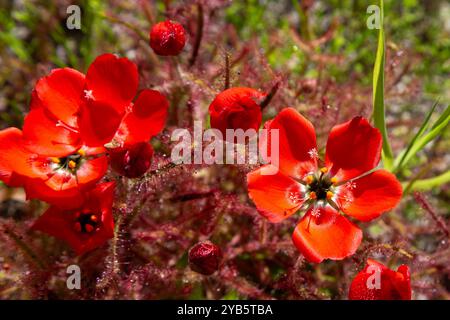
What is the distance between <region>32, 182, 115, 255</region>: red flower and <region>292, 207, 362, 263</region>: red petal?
0.76m

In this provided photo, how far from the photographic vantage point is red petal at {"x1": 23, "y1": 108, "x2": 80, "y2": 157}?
2201mm

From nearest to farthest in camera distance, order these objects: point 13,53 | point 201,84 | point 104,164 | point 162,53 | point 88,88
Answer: point 104,164 → point 88,88 → point 162,53 → point 201,84 → point 13,53

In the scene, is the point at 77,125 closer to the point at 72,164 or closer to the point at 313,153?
the point at 72,164

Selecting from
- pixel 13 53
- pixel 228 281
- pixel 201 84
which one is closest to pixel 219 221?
pixel 228 281

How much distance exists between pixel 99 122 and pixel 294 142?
A: 2.73 feet

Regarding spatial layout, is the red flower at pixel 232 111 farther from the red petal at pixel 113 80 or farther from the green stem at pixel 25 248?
the green stem at pixel 25 248

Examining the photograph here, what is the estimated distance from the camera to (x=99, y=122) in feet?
7.10

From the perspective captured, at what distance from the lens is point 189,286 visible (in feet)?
8.86

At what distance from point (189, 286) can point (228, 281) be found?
0.20 m

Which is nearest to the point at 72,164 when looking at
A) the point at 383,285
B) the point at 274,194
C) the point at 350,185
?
the point at 274,194

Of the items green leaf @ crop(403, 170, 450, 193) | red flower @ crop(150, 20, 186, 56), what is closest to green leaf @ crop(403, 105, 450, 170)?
green leaf @ crop(403, 170, 450, 193)

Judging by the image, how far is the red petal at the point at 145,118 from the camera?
84.8 inches

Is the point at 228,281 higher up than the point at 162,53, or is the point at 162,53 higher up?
the point at 162,53
